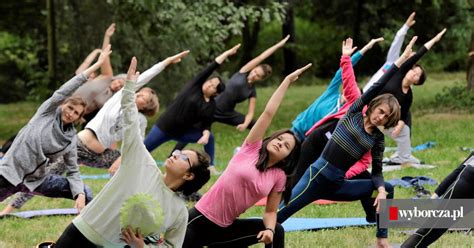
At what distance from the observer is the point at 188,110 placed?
391 inches

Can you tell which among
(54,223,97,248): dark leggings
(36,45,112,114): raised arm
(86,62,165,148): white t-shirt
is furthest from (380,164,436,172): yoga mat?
(54,223,97,248): dark leggings

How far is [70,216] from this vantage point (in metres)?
8.40

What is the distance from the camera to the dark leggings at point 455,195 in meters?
6.17

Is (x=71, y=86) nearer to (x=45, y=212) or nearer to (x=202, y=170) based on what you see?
(x=202, y=170)

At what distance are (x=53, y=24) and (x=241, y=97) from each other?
8.30 meters

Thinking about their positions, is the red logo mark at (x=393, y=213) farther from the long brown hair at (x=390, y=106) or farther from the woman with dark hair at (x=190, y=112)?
the woman with dark hair at (x=190, y=112)

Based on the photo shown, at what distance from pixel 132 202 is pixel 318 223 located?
311cm

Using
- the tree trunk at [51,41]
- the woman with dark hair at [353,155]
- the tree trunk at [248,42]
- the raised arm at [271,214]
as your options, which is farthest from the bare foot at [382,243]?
the tree trunk at [248,42]

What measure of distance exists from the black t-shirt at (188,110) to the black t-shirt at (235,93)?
1.67 m

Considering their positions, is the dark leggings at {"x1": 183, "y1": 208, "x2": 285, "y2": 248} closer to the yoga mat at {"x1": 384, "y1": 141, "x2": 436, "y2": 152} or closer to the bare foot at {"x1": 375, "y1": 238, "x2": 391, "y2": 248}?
the bare foot at {"x1": 375, "y1": 238, "x2": 391, "y2": 248}

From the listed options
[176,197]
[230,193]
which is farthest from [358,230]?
[176,197]

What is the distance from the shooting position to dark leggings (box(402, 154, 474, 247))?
617 cm

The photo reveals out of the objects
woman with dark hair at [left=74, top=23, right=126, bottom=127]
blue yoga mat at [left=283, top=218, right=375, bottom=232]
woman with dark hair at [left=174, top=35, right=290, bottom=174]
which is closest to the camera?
blue yoga mat at [left=283, top=218, right=375, bottom=232]

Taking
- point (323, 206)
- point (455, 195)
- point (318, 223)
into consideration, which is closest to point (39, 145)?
point (318, 223)
